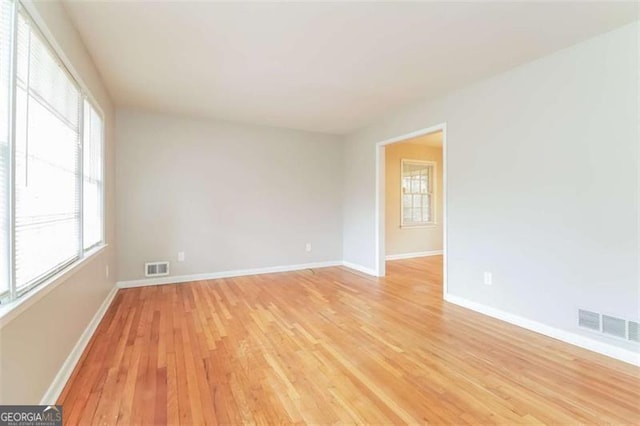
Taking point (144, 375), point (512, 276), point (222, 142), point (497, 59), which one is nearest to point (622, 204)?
point (512, 276)

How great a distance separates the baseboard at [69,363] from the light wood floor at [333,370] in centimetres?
5

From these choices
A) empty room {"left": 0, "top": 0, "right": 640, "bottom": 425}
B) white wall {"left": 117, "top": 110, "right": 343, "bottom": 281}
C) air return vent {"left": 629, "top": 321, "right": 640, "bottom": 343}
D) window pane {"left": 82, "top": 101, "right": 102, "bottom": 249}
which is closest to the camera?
empty room {"left": 0, "top": 0, "right": 640, "bottom": 425}

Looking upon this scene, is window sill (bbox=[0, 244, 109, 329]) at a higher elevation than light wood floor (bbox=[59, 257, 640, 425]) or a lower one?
higher

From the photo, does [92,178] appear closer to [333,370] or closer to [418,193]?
[333,370]

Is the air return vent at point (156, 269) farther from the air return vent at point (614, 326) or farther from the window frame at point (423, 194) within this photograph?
the air return vent at point (614, 326)

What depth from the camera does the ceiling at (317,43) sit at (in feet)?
6.59

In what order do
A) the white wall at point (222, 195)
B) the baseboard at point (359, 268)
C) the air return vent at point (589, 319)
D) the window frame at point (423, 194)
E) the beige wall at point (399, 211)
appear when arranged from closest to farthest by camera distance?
1. the air return vent at point (589, 319)
2. the white wall at point (222, 195)
3. the baseboard at point (359, 268)
4. the beige wall at point (399, 211)
5. the window frame at point (423, 194)

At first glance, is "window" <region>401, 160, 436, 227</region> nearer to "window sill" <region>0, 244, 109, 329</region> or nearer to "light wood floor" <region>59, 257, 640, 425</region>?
"light wood floor" <region>59, 257, 640, 425</region>

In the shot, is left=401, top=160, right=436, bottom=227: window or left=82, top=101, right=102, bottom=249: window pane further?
left=401, top=160, right=436, bottom=227: window

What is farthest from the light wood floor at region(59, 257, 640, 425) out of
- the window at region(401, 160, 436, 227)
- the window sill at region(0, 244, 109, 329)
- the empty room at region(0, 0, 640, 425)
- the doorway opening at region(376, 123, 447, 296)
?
the window at region(401, 160, 436, 227)

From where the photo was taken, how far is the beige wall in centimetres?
624
